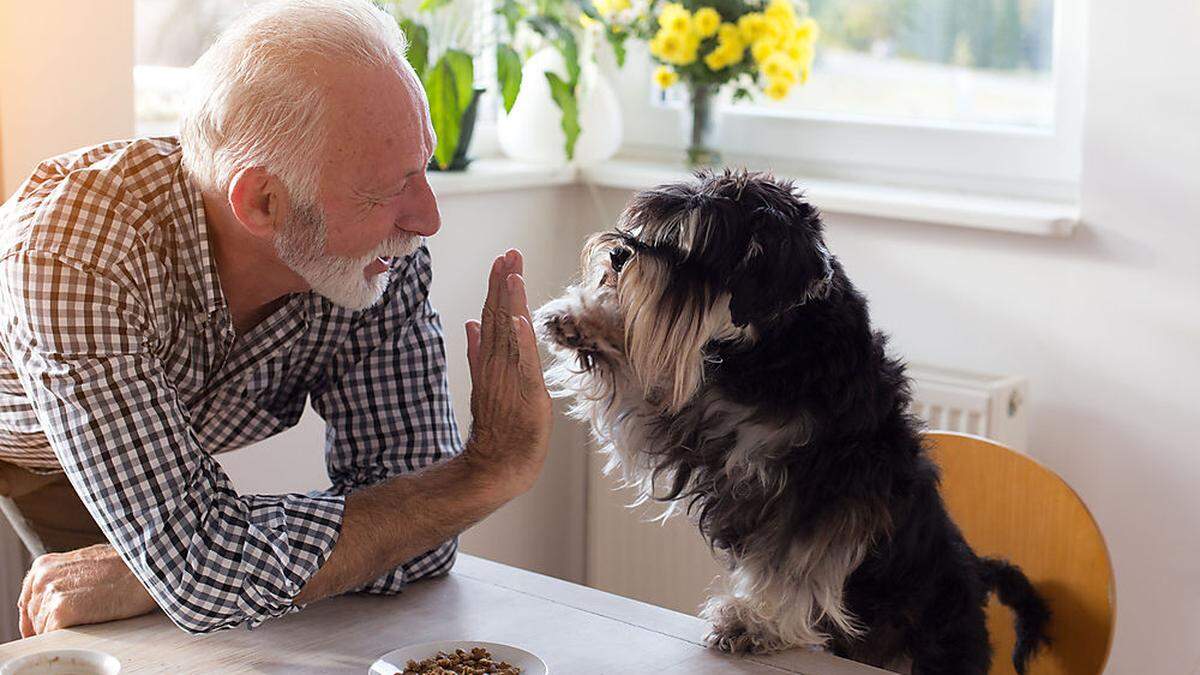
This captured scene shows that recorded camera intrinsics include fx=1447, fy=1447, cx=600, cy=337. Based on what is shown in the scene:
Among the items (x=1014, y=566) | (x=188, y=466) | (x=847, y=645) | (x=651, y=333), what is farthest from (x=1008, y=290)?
(x=188, y=466)

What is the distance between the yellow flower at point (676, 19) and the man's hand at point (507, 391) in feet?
4.77

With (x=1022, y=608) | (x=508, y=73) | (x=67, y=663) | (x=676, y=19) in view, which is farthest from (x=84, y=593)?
(x=676, y=19)

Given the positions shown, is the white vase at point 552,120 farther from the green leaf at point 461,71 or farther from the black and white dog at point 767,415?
the black and white dog at point 767,415

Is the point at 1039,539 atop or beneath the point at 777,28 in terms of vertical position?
beneath

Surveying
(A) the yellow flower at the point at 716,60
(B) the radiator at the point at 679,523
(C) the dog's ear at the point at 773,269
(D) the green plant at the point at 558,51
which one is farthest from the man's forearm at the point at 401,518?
(A) the yellow flower at the point at 716,60

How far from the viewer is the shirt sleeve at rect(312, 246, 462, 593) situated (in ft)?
6.28

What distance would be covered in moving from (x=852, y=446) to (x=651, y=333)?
254 mm

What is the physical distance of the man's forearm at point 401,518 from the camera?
1669mm

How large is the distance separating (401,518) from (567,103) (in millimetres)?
1604

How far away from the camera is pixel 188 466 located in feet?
5.22

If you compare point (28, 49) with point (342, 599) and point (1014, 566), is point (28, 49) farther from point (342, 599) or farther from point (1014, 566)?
point (1014, 566)

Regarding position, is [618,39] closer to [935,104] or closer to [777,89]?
[777,89]

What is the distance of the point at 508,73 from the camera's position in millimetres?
3002

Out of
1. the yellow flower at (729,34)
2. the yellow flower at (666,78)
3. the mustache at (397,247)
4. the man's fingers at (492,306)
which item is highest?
the yellow flower at (729,34)
